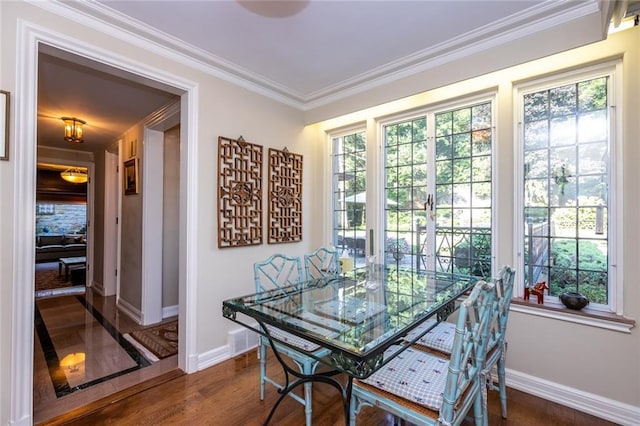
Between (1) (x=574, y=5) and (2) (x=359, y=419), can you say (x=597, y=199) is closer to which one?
(1) (x=574, y=5)

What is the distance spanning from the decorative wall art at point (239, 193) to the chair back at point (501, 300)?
2138 mm

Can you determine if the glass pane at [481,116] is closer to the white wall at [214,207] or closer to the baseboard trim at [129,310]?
the white wall at [214,207]

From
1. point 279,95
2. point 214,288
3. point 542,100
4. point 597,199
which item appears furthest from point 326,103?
point 597,199

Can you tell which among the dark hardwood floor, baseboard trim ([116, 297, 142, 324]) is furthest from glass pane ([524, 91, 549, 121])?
baseboard trim ([116, 297, 142, 324])

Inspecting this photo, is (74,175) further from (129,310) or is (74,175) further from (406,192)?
(406,192)

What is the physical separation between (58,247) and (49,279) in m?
3.09

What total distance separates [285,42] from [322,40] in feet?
0.96

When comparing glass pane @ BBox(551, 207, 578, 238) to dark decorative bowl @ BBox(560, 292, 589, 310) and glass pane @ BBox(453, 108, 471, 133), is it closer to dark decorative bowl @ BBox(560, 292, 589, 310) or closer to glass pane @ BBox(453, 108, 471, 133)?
dark decorative bowl @ BBox(560, 292, 589, 310)

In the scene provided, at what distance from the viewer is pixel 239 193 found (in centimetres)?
279

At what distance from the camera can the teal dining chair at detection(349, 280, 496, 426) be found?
1.13 m

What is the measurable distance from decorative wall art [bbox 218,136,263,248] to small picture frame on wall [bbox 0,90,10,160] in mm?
1316

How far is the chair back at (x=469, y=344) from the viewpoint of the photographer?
3.62 feet

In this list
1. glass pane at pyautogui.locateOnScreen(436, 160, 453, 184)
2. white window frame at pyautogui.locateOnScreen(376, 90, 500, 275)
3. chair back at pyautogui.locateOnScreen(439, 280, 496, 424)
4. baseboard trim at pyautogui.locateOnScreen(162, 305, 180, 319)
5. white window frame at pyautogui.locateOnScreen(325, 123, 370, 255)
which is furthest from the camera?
baseboard trim at pyautogui.locateOnScreen(162, 305, 180, 319)

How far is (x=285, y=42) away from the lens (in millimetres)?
2254
